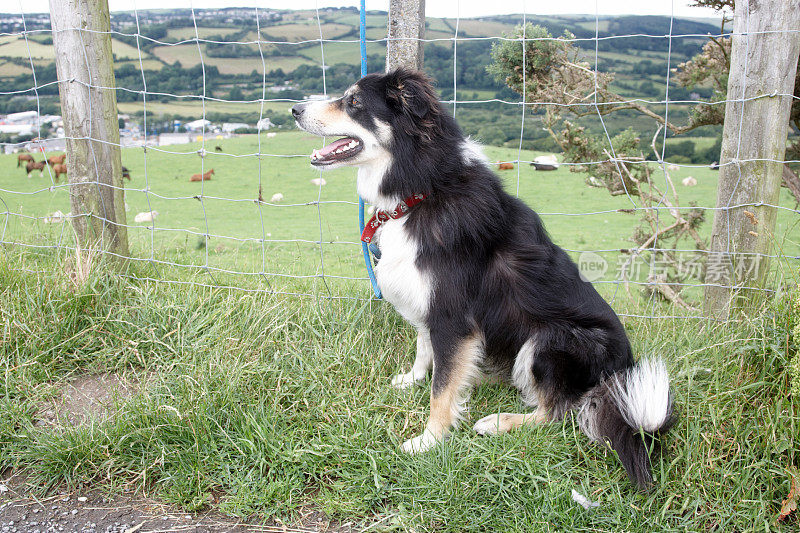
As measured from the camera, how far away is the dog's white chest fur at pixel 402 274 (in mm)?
2404

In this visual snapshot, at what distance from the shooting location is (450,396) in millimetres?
2398

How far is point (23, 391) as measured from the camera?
8.68 ft

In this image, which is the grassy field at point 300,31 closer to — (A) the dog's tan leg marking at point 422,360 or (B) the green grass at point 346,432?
(B) the green grass at point 346,432

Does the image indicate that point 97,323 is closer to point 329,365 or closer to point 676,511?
point 329,365

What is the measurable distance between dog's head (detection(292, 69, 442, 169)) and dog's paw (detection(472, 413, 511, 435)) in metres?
1.28

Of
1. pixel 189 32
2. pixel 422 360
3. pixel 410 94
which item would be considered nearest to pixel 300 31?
pixel 189 32

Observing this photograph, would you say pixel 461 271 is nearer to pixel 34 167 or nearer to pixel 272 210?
pixel 272 210

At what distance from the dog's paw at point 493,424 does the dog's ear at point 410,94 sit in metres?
1.37

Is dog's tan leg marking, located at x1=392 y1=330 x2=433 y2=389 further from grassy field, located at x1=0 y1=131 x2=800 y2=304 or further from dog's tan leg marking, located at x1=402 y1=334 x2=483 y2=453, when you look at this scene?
grassy field, located at x1=0 y1=131 x2=800 y2=304

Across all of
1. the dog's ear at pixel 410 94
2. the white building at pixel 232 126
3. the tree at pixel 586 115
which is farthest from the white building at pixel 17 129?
the tree at pixel 586 115

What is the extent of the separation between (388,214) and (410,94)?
549mm

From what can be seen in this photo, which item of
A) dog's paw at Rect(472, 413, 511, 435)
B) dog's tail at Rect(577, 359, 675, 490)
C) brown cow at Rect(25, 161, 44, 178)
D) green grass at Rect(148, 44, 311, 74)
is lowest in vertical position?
dog's paw at Rect(472, 413, 511, 435)

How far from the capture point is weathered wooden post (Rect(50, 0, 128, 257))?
10.4 ft

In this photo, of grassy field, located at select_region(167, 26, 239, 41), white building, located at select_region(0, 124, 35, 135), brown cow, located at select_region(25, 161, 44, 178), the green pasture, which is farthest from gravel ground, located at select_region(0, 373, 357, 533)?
brown cow, located at select_region(25, 161, 44, 178)
